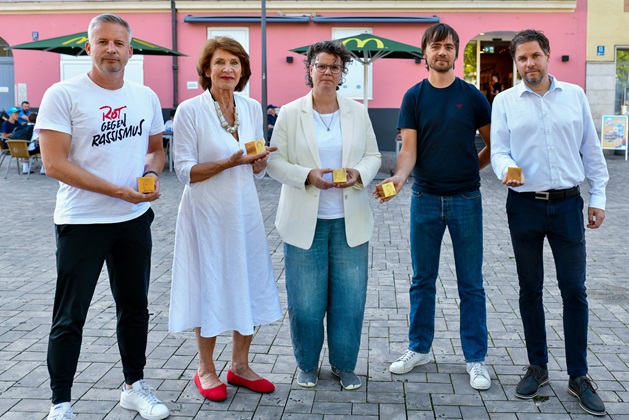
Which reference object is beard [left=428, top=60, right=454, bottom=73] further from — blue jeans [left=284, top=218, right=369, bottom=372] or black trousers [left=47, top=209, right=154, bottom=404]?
black trousers [left=47, top=209, right=154, bottom=404]

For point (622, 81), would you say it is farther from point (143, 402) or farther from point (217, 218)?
point (143, 402)

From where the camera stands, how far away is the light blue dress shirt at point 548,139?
3.99 meters

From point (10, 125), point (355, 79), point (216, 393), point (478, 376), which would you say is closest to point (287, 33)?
point (355, 79)

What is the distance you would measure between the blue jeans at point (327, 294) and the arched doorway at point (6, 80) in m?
20.8

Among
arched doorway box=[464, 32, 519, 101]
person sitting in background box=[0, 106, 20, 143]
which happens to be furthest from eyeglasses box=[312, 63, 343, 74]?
arched doorway box=[464, 32, 519, 101]

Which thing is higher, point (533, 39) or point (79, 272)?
point (533, 39)

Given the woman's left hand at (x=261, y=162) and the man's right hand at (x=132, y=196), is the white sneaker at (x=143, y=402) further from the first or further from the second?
the woman's left hand at (x=261, y=162)

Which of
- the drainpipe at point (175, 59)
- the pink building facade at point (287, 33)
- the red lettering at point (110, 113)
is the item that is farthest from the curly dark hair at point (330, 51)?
the drainpipe at point (175, 59)

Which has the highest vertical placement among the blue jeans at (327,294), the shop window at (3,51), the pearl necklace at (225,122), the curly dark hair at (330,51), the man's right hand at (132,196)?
the shop window at (3,51)

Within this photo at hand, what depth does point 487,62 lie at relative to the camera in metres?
24.1

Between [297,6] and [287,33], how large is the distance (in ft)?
2.67

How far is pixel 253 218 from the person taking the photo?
408 centimetres

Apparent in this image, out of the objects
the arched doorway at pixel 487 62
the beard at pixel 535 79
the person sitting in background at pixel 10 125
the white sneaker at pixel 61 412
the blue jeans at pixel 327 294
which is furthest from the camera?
the arched doorway at pixel 487 62

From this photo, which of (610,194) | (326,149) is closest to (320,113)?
(326,149)
